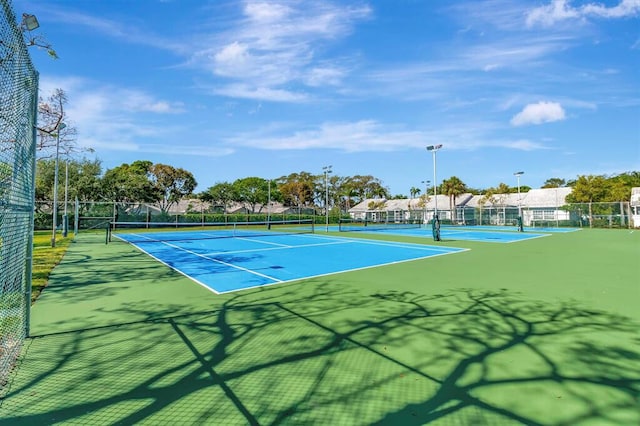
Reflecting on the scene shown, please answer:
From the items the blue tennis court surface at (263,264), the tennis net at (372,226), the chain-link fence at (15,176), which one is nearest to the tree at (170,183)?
the tennis net at (372,226)

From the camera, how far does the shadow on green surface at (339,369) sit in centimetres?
279

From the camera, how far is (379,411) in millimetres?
2812

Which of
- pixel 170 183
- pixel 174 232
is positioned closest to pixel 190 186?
pixel 170 183

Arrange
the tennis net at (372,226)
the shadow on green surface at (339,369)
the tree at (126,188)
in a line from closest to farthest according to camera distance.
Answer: the shadow on green surface at (339,369) < the tennis net at (372,226) < the tree at (126,188)

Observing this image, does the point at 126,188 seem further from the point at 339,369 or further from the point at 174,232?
the point at 339,369

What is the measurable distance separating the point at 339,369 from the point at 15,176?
4256 mm

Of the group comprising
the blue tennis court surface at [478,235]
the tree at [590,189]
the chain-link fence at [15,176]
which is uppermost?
the tree at [590,189]

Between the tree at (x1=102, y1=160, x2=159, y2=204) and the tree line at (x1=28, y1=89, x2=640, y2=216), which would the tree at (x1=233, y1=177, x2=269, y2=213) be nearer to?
the tree line at (x1=28, y1=89, x2=640, y2=216)

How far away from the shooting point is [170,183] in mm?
49062

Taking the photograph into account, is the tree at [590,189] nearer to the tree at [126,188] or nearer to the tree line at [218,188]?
the tree line at [218,188]

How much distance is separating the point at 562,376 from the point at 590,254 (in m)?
12.4

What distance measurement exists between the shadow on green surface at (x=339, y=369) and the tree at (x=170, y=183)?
155 feet

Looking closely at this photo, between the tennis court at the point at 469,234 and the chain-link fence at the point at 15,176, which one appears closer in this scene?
the chain-link fence at the point at 15,176

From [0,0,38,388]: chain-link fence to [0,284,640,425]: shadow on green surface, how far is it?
0.41 m
